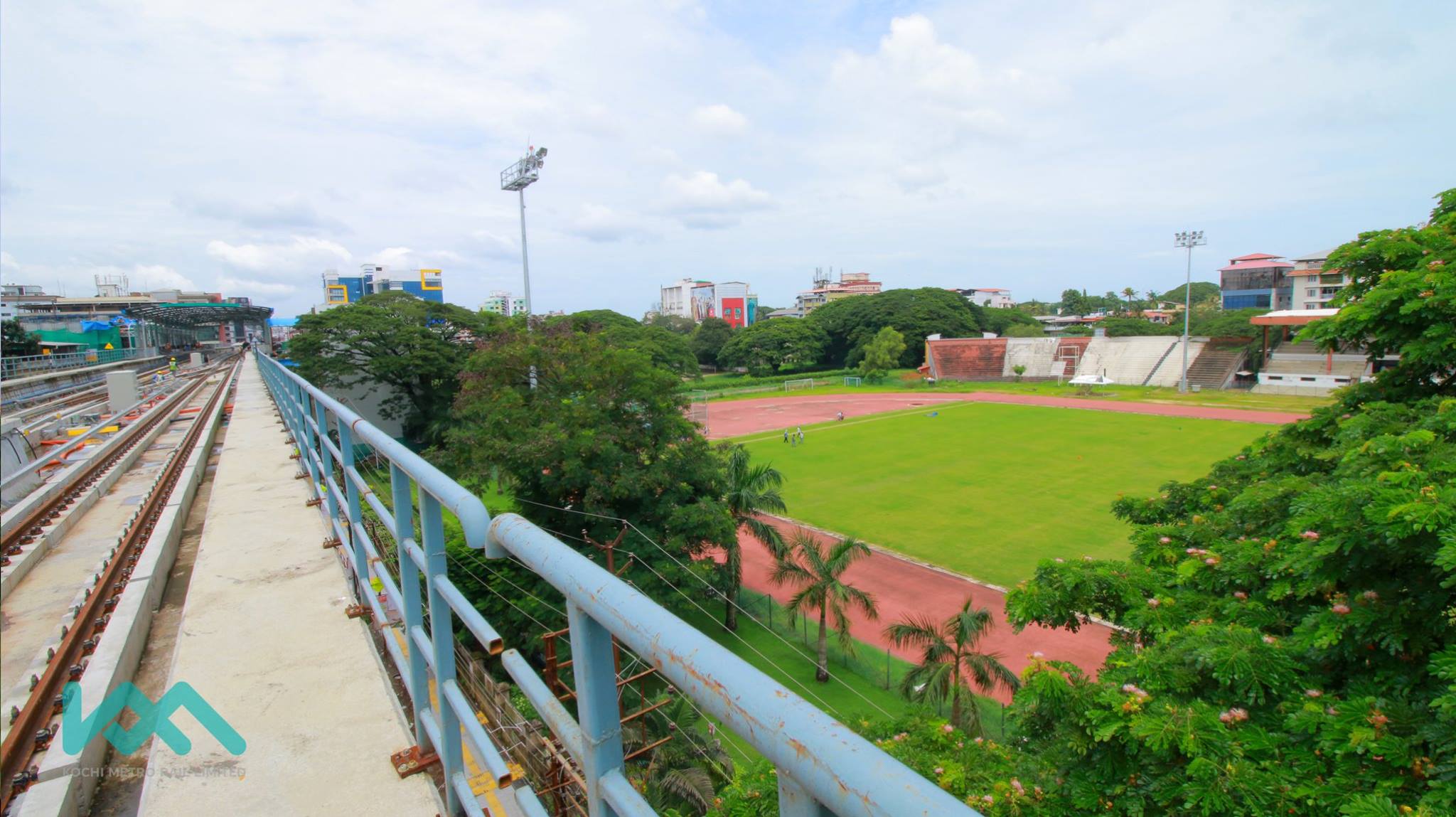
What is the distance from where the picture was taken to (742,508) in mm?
12422

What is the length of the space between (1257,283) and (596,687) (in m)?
78.4

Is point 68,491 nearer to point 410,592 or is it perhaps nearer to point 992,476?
point 410,592

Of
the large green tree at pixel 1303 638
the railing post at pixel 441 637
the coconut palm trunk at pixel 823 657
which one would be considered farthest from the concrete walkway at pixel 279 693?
the coconut palm trunk at pixel 823 657

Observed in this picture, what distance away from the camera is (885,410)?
37.5 meters

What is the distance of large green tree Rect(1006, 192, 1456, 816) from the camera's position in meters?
3.20

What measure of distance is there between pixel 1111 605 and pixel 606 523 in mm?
7493

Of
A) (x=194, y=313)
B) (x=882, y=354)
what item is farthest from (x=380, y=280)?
(x=882, y=354)

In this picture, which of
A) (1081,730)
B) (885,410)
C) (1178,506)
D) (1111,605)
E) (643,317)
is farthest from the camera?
(643,317)

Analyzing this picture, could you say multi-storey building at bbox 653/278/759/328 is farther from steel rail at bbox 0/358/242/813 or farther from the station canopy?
steel rail at bbox 0/358/242/813

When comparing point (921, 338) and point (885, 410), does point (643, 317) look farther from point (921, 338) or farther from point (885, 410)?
point (885, 410)

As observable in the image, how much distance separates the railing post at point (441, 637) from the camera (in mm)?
1753

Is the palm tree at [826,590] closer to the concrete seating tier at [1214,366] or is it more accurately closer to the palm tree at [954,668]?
the palm tree at [954,668]

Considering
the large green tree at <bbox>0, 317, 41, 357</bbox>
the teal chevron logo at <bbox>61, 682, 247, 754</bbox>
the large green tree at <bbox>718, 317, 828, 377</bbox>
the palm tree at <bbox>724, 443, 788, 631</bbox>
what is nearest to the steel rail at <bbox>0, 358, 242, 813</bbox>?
the teal chevron logo at <bbox>61, 682, 247, 754</bbox>

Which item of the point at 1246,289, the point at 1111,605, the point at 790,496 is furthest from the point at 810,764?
the point at 1246,289
